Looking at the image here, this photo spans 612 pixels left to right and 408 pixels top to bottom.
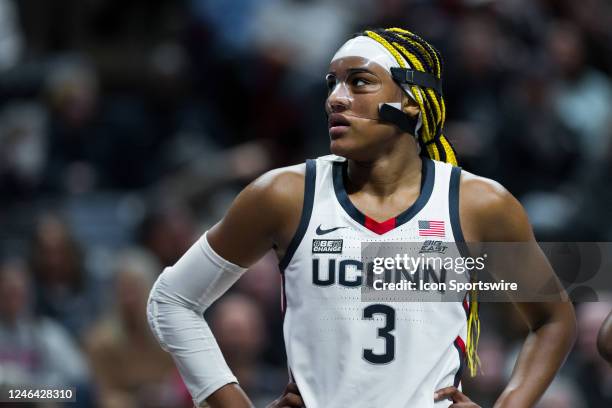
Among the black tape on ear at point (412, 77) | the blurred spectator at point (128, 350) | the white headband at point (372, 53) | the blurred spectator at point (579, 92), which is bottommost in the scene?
the blurred spectator at point (128, 350)

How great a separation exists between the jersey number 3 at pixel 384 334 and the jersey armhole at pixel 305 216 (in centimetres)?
34

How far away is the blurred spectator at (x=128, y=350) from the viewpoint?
745cm

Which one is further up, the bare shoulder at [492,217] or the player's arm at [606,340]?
the bare shoulder at [492,217]

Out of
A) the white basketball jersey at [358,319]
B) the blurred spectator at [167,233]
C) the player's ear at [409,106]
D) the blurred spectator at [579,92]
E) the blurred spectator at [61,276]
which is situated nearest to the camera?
the white basketball jersey at [358,319]

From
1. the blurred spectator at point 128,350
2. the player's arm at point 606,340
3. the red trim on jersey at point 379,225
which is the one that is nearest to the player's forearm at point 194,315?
the red trim on jersey at point 379,225

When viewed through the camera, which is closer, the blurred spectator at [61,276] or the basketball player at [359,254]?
the basketball player at [359,254]

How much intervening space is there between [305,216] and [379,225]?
0.25 m

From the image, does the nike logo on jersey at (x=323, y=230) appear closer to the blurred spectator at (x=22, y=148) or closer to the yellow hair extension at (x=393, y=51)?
the yellow hair extension at (x=393, y=51)

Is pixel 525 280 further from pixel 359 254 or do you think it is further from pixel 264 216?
pixel 264 216

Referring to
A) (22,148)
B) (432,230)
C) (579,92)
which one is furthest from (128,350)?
(579,92)

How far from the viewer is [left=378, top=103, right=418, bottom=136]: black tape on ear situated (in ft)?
14.0

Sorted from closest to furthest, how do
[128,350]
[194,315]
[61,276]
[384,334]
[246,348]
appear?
[384,334] < [194,315] < [246,348] < [128,350] < [61,276]

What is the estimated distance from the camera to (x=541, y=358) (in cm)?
427

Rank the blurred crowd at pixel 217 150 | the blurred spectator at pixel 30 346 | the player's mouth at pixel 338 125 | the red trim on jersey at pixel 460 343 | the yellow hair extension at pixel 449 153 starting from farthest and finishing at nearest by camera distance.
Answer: the blurred crowd at pixel 217 150, the blurred spectator at pixel 30 346, the yellow hair extension at pixel 449 153, the player's mouth at pixel 338 125, the red trim on jersey at pixel 460 343
